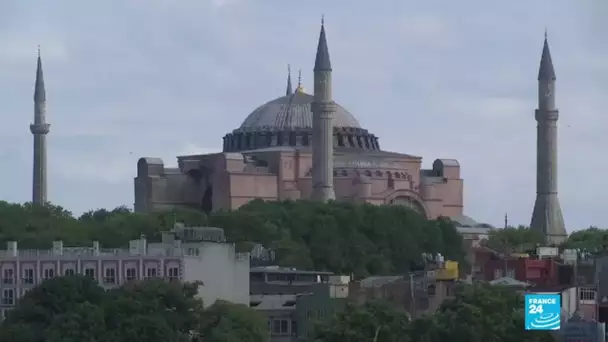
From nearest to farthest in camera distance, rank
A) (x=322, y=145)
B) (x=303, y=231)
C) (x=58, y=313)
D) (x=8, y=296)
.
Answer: (x=58, y=313) < (x=8, y=296) < (x=303, y=231) < (x=322, y=145)

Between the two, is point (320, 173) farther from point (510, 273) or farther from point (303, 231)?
point (510, 273)

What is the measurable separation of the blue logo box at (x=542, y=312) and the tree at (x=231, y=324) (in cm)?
2449

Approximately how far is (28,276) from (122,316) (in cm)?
1410

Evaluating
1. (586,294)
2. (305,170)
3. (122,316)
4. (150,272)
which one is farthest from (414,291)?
(305,170)

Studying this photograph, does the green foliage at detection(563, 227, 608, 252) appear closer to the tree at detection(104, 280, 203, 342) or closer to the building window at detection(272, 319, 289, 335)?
the building window at detection(272, 319, 289, 335)

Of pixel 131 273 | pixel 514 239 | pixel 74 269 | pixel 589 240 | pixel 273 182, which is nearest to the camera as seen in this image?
pixel 131 273

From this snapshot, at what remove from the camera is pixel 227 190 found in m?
154

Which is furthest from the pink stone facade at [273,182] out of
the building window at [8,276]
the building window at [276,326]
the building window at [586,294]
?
the building window at [586,294]

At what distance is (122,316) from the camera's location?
80.1 m

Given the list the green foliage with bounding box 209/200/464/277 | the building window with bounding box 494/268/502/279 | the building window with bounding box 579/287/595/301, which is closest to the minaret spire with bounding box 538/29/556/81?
→ the green foliage with bounding box 209/200/464/277

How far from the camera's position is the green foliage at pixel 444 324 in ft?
245

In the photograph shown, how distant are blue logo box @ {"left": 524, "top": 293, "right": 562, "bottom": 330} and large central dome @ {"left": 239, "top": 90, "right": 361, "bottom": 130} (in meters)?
111

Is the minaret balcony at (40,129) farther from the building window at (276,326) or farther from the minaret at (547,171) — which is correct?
the building window at (276,326)

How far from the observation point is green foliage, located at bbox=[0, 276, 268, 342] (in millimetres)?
78750
